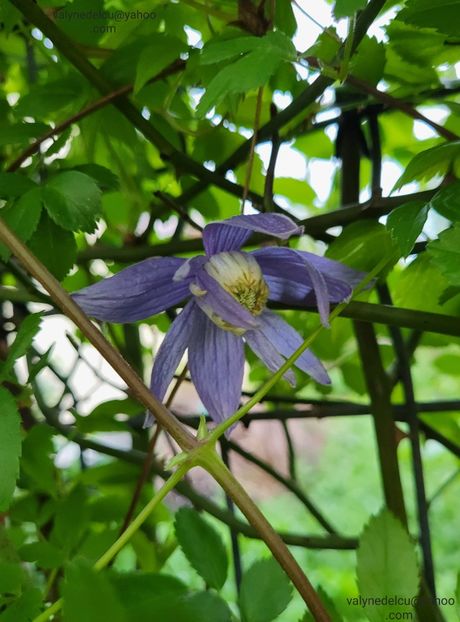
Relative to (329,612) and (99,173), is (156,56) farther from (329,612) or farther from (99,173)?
(329,612)

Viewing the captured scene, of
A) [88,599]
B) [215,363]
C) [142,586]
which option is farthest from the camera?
[215,363]

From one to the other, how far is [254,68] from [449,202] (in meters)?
0.08

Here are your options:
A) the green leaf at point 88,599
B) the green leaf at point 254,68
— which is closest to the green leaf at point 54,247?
the green leaf at point 254,68

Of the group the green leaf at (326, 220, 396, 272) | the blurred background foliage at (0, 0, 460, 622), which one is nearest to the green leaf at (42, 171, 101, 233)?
the blurred background foliage at (0, 0, 460, 622)

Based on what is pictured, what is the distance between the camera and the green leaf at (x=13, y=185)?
13.1 inches

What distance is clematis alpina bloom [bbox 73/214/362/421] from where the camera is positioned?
1.06ft

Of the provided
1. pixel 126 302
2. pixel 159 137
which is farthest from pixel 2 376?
pixel 159 137

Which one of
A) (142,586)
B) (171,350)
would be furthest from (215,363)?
(142,586)

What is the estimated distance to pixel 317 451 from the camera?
2.34m

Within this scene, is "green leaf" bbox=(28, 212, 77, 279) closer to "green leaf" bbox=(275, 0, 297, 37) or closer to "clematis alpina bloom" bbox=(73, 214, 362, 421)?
"clematis alpina bloom" bbox=(73, 214, 362, 421)

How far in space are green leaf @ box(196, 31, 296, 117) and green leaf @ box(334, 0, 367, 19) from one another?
0.9 inches

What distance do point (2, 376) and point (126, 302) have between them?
0.21 feet

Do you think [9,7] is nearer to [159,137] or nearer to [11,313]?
[159,137]

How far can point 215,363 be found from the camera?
35 centimetres
